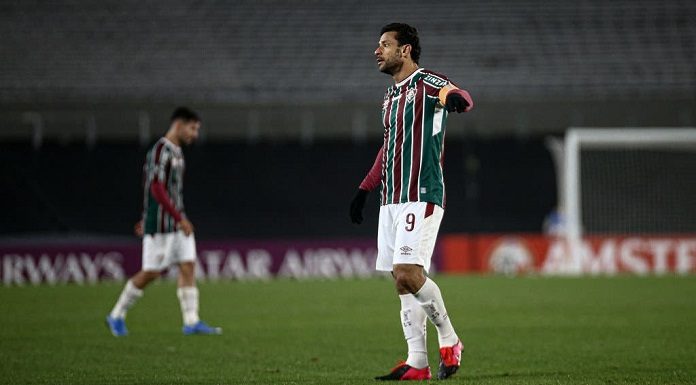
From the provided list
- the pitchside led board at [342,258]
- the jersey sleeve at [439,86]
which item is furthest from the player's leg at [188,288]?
the pitchside led board at [342,258]

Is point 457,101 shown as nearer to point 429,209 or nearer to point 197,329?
point 429,209

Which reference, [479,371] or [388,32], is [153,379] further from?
[388,32]

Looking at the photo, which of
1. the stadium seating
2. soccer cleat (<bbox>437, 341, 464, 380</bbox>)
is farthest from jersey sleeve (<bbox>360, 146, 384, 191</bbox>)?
the stadium seating

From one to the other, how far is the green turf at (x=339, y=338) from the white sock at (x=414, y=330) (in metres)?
0.26

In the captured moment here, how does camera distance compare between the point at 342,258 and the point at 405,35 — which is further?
the point at 342,258

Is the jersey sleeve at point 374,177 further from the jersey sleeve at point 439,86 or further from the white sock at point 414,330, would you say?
the white sock at point 414,330

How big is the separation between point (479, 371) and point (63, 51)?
26.5m

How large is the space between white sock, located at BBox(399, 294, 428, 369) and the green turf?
0.87 feet

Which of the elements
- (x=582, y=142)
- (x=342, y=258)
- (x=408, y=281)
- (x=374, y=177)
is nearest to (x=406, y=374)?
(x=408, y=281)

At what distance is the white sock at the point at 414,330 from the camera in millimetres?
7484

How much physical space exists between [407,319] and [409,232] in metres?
0.63

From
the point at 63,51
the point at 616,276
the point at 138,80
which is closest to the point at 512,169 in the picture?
the point at 616,276

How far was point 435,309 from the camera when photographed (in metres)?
7.43

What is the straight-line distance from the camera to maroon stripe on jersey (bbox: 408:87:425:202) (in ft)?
24.3
